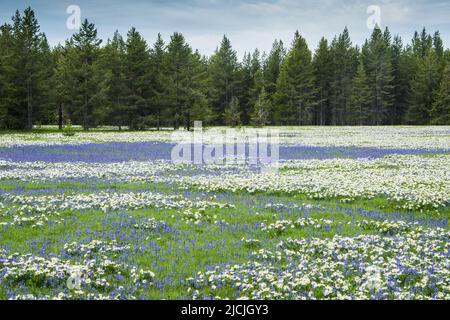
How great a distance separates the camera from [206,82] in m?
91.4

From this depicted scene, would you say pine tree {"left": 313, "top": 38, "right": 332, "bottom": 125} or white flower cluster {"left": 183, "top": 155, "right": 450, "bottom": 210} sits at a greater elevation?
pine tree {"left": 313, "top": 38, "right": 332, "bottom": 125}

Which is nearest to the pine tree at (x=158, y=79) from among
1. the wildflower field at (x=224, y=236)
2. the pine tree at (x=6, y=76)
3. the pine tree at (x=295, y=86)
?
the pine tree at (x=6, y=76)

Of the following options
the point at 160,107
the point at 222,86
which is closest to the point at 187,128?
the point at 160,107

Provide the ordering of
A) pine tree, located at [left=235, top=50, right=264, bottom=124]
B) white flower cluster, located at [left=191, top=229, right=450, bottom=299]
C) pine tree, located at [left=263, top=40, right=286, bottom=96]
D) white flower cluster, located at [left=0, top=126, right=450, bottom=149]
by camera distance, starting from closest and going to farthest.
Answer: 1. white flower cluster, located at [left=191, top=229, right=450, bottom=299]
2. white flower cluster, located at [left=0, top=126, right=450, bottom=149]
3. pine tree, located at [left=235, top=50, right=264, bottom=124]
4. pine tree, located at [left=263, top=40, right=286, bottom=96]

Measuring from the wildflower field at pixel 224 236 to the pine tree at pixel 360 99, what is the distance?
342 ft

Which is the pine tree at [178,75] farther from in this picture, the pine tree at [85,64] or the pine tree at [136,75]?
the pine tree at [85,64]

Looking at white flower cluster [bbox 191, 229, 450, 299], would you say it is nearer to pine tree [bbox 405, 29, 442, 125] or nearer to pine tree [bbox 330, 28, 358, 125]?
pine tree [bbox 405, 29, 442, 125]

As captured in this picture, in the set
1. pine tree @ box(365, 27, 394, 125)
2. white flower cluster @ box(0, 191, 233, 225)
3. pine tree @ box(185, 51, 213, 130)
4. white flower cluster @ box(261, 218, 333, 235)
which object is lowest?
white flower cluster @ box(261, 218, 333, 235)

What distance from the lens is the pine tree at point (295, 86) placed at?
11919cm

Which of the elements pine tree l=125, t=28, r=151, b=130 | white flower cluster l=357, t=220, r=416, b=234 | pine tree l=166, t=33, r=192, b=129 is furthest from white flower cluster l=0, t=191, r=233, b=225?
pine tree l=166, t=33, r=192, b=129

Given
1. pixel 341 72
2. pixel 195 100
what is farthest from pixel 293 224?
pixel 341 72

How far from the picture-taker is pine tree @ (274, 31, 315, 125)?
4692 inches

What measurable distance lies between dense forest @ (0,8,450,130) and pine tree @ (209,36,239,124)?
0.30 meters

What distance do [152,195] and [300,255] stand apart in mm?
8716
